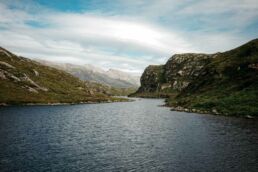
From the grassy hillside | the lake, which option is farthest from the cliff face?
the lake

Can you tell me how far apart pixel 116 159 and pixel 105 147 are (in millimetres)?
10023

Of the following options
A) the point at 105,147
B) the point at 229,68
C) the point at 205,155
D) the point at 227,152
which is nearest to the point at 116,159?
the point at 105,147

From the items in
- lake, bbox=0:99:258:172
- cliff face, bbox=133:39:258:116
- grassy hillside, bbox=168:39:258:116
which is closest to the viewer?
lake, bbox=0:99:258:172

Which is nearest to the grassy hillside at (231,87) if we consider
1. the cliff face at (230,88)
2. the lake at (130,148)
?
the cliff face at (230,88)

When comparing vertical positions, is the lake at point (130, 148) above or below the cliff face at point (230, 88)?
below

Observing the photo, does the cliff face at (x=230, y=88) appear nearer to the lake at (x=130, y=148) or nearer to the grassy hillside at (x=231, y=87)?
the grassy hillside at (x=231, y=87)

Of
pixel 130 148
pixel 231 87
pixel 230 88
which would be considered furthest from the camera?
pixel 231 87

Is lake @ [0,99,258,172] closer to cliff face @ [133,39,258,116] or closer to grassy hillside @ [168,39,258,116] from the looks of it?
cliff face @ [133,39,258,116]

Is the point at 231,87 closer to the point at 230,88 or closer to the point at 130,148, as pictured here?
the point at 230,88

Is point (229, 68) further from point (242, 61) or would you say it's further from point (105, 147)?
point (105, 147)

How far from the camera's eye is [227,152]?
5550 cm

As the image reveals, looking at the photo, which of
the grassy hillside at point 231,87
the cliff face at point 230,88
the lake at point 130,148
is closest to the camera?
the lake at point 130,148

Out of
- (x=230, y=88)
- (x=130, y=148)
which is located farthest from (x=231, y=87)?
(x=130, y=148)

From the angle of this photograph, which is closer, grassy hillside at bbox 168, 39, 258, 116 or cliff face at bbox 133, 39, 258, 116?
grassy hillside at bbox 168, 39, 258, 116
